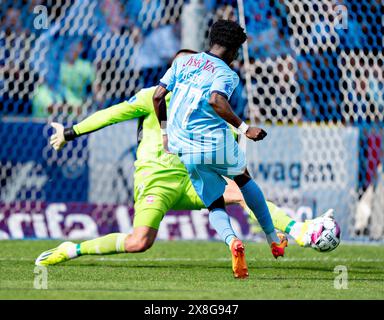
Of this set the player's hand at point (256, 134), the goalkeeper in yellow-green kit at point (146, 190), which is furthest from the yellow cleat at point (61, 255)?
the player's hand at point (256, 134)

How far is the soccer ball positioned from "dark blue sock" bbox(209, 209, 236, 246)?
0.73m

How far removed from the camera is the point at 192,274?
7.68 m

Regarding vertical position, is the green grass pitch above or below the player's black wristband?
below

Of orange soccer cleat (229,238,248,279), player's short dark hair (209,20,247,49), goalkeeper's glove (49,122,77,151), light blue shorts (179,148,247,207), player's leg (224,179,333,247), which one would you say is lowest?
orange soccer cleat (229,238,248,279)

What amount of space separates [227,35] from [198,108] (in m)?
0.55

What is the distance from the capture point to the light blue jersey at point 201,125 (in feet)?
22.9

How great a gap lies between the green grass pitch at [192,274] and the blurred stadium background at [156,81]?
34.6 inches

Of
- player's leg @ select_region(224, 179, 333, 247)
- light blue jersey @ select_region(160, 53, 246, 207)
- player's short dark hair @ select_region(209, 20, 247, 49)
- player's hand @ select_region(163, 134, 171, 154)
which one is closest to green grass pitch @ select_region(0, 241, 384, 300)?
player's leg @ select_region(224, 179, 333, 247)

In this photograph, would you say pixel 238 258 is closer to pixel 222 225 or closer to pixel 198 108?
pixel 222 225

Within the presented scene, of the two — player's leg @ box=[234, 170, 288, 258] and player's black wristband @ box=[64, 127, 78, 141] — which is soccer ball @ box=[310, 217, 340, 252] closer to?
player's leg @ box=[234, 170, 288, 258]

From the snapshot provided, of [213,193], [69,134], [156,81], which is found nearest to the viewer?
[213,193]

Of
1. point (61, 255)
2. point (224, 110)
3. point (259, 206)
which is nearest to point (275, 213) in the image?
point (259, 206)

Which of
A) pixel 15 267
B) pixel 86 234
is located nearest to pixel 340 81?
pixel 86 234

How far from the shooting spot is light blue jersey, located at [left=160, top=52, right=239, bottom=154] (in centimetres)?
697
